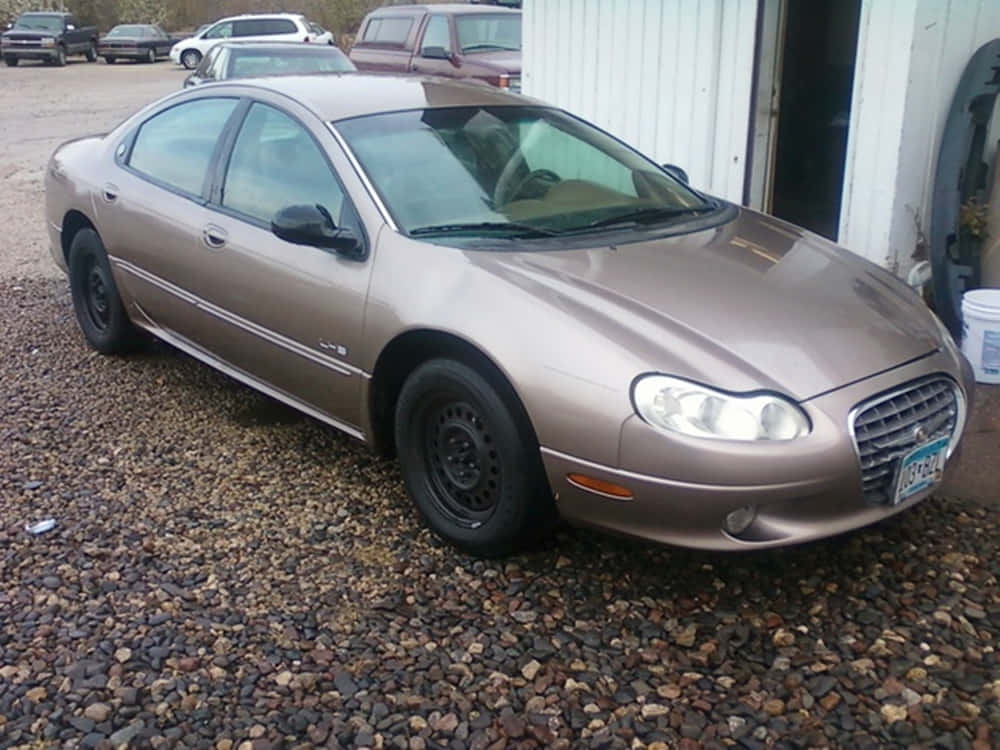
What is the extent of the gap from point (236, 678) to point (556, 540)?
4.03 feet

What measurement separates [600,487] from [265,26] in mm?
26748

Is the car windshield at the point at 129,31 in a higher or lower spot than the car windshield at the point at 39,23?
lower

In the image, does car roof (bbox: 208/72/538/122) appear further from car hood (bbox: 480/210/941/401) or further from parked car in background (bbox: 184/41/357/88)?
parked car in background (bbox: 184/41/357/88)

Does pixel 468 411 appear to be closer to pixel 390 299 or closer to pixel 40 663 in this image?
pixel 390 299

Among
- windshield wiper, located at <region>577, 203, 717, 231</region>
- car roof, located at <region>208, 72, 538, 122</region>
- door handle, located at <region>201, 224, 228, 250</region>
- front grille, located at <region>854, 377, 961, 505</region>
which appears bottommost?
front grille, located at <region>854, 377, 961, 505</region>

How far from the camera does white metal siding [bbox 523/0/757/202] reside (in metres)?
6.62

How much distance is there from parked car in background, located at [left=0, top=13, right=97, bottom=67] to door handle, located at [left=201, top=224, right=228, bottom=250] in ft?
109

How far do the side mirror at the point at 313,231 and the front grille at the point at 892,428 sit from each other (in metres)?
1.84

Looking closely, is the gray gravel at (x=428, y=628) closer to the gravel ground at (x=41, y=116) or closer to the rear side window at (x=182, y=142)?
the rear side window at (x=182, y=142)

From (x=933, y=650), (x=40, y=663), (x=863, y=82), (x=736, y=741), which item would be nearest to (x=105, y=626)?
(x=40, y=663)

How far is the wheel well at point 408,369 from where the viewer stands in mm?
3359

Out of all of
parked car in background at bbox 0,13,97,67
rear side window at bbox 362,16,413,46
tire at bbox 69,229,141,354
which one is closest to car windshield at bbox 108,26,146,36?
parked car in background at bbox 0,13,97,67

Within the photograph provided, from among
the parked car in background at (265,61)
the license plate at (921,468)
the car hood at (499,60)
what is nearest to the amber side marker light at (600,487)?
the license plate at (921,468)

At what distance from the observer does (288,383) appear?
425cm
